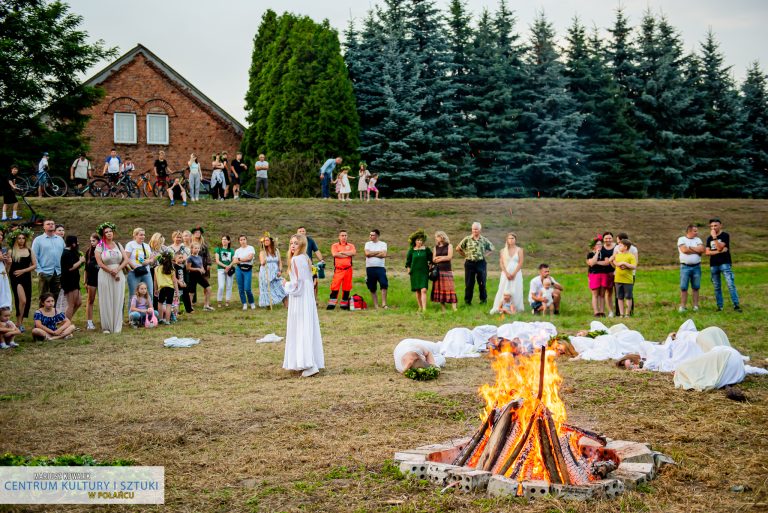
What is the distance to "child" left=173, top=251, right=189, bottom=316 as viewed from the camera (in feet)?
58.3

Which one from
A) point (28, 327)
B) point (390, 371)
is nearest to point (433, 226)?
point (28, 327)

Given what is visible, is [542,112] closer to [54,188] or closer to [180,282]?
[54,188]

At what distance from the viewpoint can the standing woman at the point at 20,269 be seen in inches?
606

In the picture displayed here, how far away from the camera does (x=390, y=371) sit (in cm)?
1164

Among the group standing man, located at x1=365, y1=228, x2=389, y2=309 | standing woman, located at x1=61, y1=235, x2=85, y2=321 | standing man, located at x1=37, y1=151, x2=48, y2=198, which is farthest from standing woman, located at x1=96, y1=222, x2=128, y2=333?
standing man, located at x1=37, y1=151, x2=48, y2=198

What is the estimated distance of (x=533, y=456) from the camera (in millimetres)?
6586

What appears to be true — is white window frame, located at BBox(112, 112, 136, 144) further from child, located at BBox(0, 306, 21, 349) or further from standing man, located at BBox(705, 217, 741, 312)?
standing man, located at BBox(705, 217, 741, 312)

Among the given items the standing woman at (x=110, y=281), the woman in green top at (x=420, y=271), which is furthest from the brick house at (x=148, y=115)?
the standing woman at (x=110, y=281)

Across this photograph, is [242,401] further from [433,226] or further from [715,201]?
[715,201]

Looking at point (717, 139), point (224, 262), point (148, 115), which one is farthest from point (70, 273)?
point (717, 139)

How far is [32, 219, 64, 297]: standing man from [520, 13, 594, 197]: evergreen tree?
33.1 metres

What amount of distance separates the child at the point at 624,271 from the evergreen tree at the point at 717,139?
36.0 m

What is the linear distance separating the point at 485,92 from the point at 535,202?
44.1 feet

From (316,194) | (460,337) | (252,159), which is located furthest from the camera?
(252,159)
